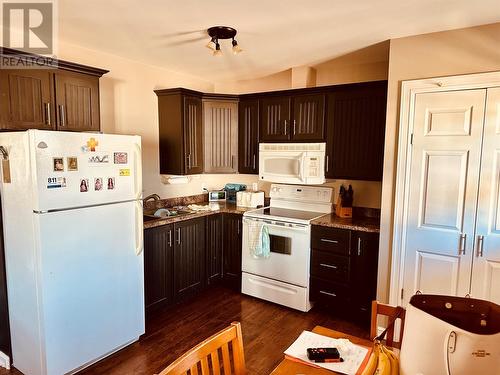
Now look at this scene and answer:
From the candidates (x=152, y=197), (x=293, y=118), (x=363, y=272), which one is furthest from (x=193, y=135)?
(x=363, y=272)

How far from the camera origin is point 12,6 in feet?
6.75

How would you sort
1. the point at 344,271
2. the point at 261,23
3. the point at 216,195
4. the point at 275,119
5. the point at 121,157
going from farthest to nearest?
1. the point at 216,195
2. the point at 275,119
3. the point at 344,271
4. the point at 121,157
5. the point at 261,23

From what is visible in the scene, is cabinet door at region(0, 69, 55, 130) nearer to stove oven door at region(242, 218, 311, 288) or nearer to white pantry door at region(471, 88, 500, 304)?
stove oven door at region(242, 218, 311, 288)

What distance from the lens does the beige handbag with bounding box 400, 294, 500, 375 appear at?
0.82 meters


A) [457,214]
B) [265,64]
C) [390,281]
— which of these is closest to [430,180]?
[457,214]

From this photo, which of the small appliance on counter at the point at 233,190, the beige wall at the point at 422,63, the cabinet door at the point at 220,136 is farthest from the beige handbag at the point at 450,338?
the small appliance on counter at the point at 233,190

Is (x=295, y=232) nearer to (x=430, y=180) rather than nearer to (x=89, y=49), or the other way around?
(x=430, y=180)

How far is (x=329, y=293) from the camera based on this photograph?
10.2 feet

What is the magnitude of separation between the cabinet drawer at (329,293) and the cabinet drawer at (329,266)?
0.06 metres

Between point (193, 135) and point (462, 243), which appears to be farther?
point (193, 135)

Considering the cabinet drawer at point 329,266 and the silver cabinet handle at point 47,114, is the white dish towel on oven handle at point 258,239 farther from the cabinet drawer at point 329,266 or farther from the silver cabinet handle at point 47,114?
the silver cabinet handle at point 47,114

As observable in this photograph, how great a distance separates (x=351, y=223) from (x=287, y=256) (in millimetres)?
704

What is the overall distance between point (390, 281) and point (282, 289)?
105cm

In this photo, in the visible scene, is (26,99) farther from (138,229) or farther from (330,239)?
(330,239)
